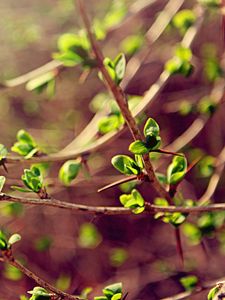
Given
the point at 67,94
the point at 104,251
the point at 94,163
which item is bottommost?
the point at 104,251

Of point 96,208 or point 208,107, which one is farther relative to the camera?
Result: point 208,107

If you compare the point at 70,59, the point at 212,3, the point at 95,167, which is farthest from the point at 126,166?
the point at 95,167

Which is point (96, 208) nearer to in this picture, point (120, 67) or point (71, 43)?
point (120, 67)

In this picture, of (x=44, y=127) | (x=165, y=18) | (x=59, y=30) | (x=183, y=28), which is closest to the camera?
(x=183, y=28)

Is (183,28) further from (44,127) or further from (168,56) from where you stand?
(44,127)

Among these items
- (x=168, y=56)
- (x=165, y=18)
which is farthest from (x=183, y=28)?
(x=168, y=56)

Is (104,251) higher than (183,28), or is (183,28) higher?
(183,28)

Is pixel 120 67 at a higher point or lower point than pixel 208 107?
higher

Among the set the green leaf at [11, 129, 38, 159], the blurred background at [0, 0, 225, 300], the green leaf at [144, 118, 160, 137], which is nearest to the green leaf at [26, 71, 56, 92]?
the green leaf at [11, 129, 38, 159]
